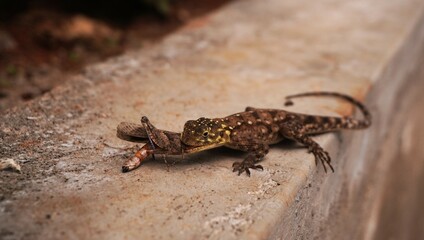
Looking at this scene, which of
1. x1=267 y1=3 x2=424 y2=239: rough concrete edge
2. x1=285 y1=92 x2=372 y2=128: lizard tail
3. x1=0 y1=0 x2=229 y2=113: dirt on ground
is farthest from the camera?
x1=0 y1=0 x2=229 y2=113: dirt on ground

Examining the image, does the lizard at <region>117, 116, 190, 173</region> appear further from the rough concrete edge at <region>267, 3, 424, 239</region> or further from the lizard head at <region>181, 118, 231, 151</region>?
the rough concrete edge at <region>267, 3, 424, 239</region>

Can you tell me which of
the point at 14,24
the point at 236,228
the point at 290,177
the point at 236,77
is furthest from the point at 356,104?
the point at 14,24

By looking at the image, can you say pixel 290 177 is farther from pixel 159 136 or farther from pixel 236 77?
pixel 236 77

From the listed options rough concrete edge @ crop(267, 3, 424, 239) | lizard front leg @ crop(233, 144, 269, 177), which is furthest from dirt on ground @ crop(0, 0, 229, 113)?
lizard front leg @ crop(233, 144, 269, 177)

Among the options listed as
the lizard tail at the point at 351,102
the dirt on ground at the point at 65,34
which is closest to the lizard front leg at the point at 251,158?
the lizard tail at the point at 351,102

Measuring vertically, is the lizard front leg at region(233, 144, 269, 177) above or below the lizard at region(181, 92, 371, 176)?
below

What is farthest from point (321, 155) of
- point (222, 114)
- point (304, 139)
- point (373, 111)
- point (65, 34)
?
point (65, 34)

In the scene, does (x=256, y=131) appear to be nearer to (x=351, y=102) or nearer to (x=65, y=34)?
(x=351, y=102)
